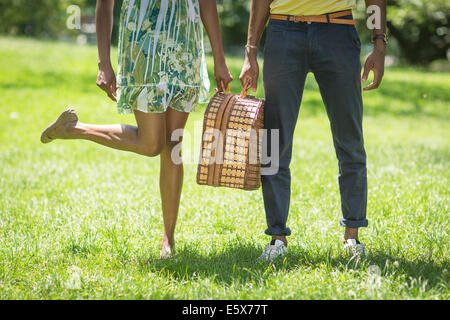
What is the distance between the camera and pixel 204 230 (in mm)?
3717

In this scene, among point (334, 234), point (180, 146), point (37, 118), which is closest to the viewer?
point (180, 146)

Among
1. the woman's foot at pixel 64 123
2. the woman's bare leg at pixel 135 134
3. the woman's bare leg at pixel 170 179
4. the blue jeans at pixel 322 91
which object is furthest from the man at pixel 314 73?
the woman's foot at pixel 64 123

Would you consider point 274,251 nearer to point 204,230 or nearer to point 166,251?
point 166,251

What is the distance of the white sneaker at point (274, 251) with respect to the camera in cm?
303

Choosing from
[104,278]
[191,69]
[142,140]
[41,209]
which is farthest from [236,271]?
[41,209]

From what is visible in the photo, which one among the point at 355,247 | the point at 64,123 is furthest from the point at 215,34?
the point at 355,247

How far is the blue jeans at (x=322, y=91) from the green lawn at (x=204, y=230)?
1.08 feet

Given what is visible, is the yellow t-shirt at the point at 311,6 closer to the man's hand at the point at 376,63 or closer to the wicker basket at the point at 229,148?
the man's hand at the point at 376,63

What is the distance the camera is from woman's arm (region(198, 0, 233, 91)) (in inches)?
119

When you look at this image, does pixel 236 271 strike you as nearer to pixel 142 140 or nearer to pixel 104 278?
pixel 104 278

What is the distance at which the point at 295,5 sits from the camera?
2930 mm

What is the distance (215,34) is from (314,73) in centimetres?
63
